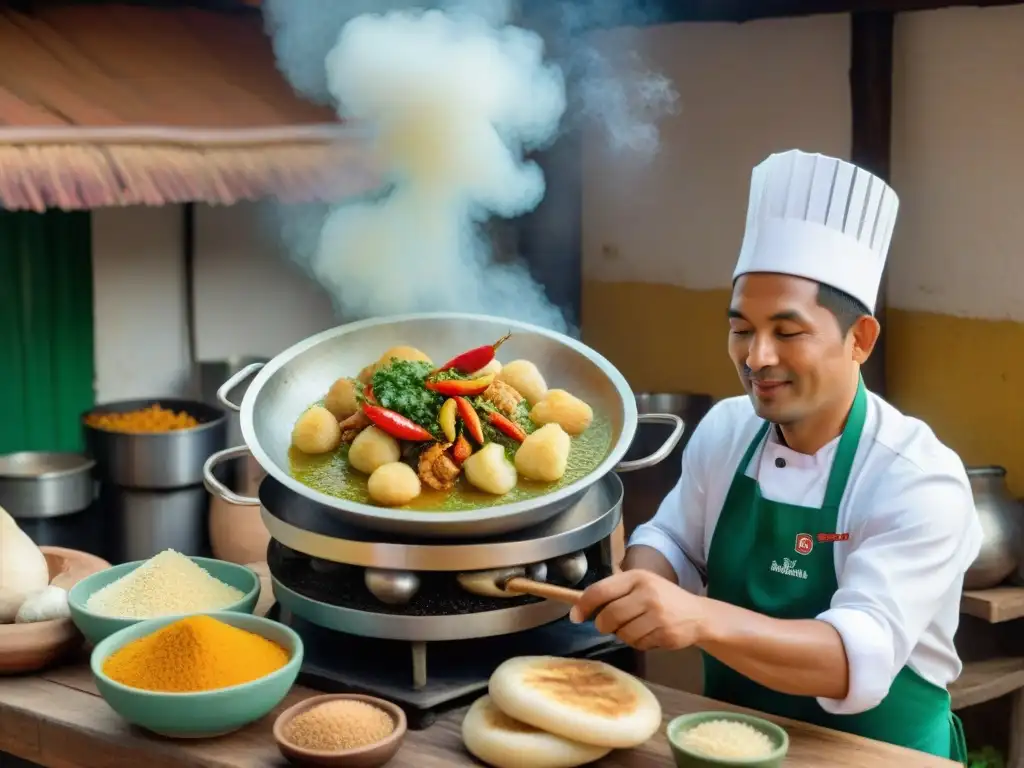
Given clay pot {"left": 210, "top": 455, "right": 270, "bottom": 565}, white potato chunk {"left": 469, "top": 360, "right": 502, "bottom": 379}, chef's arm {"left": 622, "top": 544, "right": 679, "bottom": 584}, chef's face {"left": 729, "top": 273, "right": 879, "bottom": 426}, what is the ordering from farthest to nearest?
clay pot {"left": 210, "top": 455, "right": 270, "bottom": 565} < white potato chunk {"left": 469, "top": 360, "right": 502, "bottom": 379} < chef's arm {"left": 622, "top": 544, "right": 679, "bottom": 584} < chef's face {"left": 729, "top": 273, "right": 879, "bottom": 426}

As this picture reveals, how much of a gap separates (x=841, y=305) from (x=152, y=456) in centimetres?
254

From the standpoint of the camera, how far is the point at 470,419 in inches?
115

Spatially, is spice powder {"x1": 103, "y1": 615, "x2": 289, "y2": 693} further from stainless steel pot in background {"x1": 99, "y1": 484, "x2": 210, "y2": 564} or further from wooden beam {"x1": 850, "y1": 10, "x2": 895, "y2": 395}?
wooden beam {"x1": 850, "y1": 10, "x2": 895, "y2": 395}

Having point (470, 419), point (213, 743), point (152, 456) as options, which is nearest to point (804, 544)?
point (470, 419)

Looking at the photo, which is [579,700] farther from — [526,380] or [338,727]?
[526,380]

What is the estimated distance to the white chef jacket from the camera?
2.47 m

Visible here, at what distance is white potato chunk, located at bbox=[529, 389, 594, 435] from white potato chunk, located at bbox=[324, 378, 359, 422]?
1.45 feet

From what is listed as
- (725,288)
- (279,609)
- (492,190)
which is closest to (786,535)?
(279,609)

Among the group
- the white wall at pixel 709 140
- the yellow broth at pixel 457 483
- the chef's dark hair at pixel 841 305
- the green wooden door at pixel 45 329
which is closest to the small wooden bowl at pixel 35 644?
the yellow broth at pixel 457 483

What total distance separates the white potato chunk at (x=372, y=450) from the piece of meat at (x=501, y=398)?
10.5 inches

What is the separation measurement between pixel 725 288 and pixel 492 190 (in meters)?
1.58

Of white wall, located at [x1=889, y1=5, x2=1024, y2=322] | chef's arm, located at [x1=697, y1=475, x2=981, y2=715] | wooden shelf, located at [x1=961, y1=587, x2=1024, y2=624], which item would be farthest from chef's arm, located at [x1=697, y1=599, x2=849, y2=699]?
white wall, located at [x1=889, y1=5, x2=1024, y2=322]

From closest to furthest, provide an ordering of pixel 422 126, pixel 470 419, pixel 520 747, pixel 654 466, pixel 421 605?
1. pixel 520 747
2. pixel 421 605
3. pixel 470 419
4. pixel 422 126
5. pixel 654 466

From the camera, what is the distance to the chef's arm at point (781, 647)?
243cm
